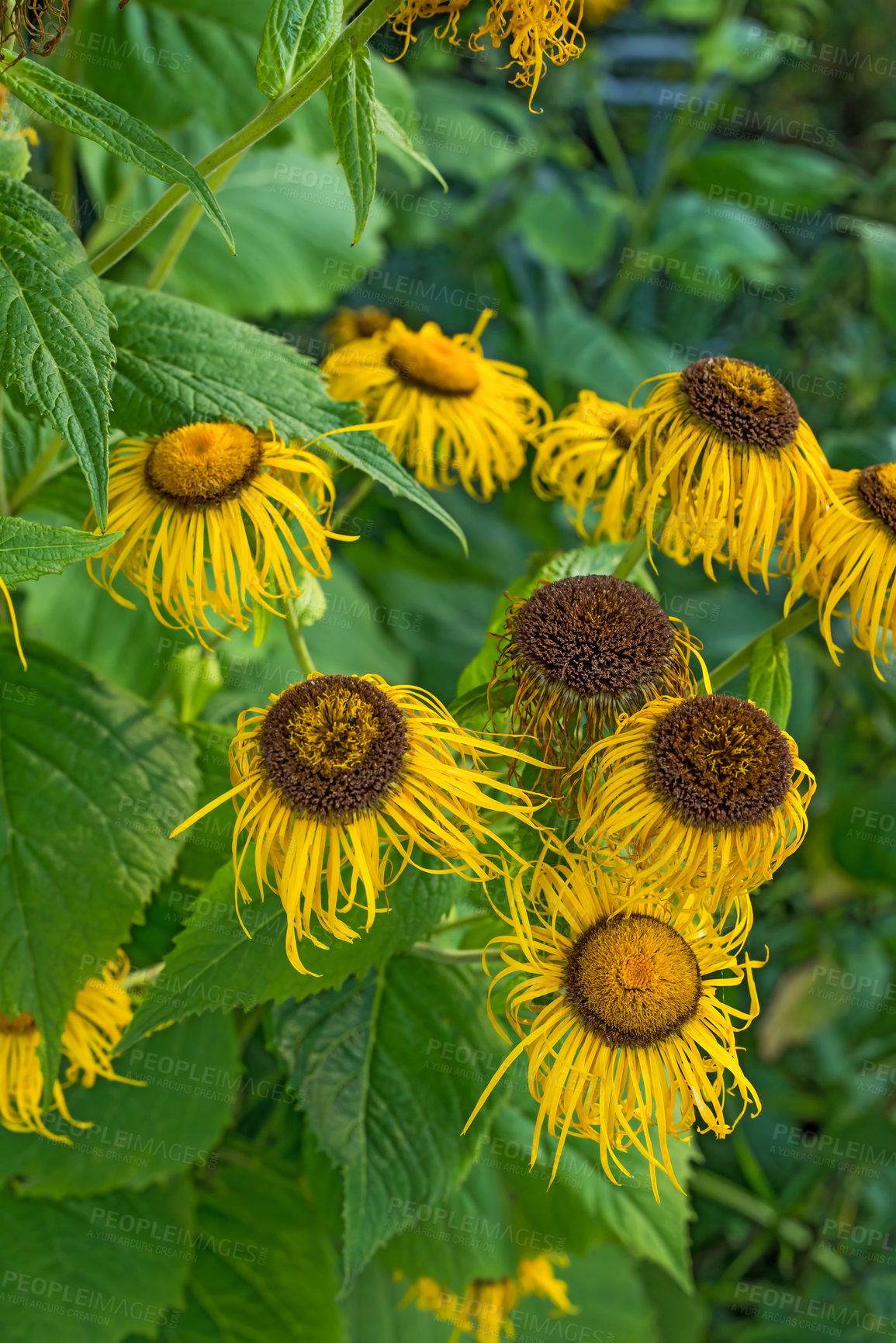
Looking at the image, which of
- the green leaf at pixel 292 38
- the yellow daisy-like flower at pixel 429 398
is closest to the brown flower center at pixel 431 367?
the yellow daisy-like flower at pixel 429 398

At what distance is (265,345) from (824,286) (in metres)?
1.72

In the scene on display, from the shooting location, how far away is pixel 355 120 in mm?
508

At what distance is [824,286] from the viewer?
6.79 feet

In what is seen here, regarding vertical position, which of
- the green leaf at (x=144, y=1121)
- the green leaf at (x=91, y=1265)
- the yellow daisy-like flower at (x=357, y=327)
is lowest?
the green leaf at (x=91, y=1265)

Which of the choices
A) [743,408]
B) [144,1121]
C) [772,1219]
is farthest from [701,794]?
[772,1219]

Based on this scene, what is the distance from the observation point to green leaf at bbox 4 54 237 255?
48cm

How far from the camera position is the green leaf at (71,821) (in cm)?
64

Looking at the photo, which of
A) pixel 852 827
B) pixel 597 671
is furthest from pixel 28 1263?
pixel 852 827

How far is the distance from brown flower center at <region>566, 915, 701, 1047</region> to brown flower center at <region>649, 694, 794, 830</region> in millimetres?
67

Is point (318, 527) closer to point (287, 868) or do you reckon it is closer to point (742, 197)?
point (287, 868)

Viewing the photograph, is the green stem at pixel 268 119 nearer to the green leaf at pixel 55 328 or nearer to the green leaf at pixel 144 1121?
the green leaf at pixel 55 328

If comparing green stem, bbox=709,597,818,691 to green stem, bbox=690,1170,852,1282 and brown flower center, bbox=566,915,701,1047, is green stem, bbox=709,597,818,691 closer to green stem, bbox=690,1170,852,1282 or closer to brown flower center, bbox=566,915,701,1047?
brown flower center, bbox=566,915,701,1047

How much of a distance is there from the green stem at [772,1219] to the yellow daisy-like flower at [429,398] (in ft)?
3.53

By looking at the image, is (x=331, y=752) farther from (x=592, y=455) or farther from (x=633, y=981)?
(x=592, y=455)
